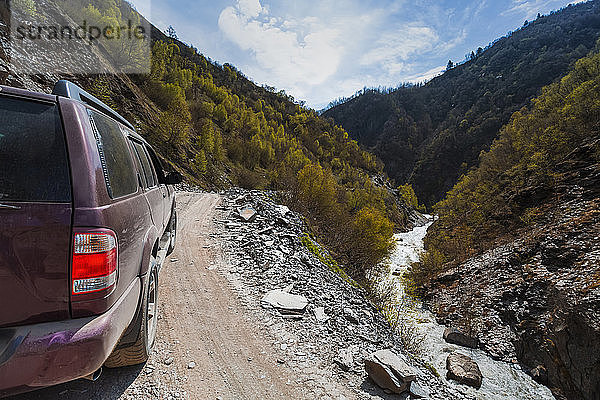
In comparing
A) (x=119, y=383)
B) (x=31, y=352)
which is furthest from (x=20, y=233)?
(x=119, y=383)

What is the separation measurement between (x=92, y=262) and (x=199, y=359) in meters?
2.15

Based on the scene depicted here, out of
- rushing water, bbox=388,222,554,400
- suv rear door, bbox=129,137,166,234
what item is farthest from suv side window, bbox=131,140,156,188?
rushing water, bbox=388,222,554,400

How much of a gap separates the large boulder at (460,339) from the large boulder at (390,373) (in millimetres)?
13722

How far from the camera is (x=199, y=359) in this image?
10.5 feet

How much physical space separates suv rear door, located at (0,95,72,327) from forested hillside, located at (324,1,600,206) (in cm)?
10898

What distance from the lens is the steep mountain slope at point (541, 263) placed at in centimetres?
1009

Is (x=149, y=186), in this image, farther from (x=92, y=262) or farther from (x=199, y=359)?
(x=199, y=359)

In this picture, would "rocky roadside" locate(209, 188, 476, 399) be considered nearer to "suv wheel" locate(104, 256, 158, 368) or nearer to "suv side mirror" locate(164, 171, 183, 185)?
"suv wheel" locate(104, 256, 158, 368)

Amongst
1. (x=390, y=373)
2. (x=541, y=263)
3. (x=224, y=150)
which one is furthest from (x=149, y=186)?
(x=224, y=150)

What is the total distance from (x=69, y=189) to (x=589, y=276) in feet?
55.3

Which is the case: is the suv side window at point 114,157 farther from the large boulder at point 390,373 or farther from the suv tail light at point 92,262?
the large boulder at point 390,373

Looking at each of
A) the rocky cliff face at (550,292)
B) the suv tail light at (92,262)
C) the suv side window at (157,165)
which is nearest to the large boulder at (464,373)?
the rocky cliff face at (550,292)

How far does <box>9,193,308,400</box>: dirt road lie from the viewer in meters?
2.58

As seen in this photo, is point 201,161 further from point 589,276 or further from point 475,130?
point 475,130
